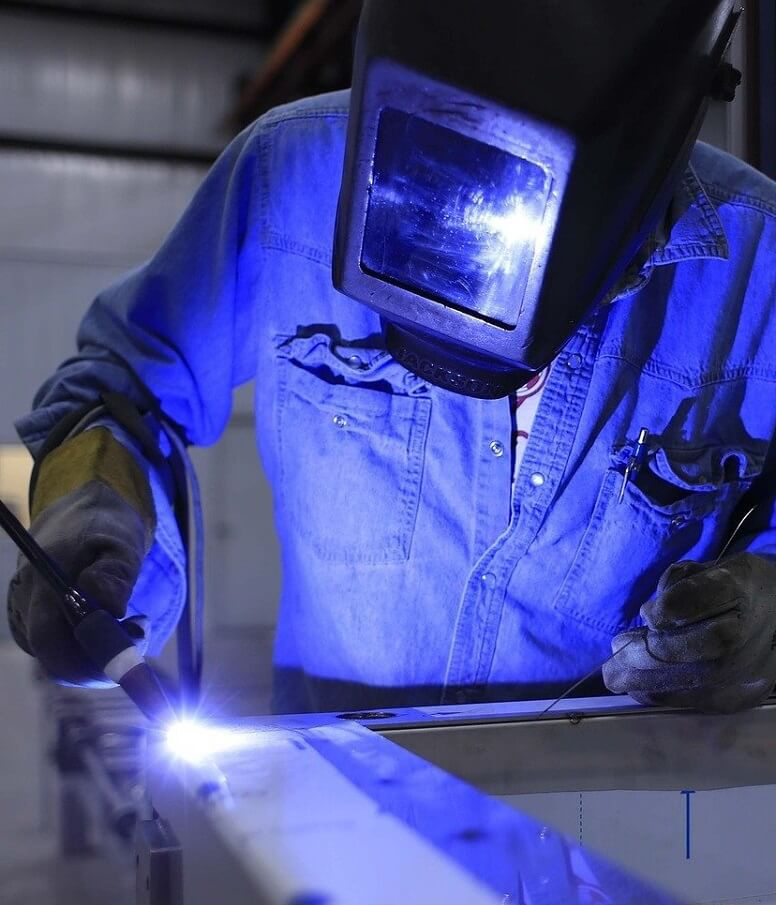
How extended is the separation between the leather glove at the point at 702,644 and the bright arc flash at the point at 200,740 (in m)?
0.43

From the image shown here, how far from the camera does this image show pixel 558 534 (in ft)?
4.01

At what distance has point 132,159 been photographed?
6016 millimetres

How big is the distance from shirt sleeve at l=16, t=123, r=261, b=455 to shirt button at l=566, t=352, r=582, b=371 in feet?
1.31

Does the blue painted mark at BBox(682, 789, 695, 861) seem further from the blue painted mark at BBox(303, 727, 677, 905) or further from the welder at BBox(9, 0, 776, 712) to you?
the blue painted mark at BBox(303, 727, 677, 905)

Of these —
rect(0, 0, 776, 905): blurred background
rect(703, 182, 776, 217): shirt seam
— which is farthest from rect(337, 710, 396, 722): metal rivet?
rect(0, 0, 776, 905): blurred background

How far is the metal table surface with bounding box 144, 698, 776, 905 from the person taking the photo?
514mm

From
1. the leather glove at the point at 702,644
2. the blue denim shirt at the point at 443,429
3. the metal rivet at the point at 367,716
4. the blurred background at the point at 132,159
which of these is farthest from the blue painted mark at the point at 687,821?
the blurred background at the point at 132,159

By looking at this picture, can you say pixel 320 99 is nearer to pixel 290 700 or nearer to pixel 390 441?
pixel 390 441

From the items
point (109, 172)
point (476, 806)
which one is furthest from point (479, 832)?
point (109, 172)

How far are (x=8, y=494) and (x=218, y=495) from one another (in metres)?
1.12

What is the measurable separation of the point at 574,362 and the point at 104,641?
0.63 metres

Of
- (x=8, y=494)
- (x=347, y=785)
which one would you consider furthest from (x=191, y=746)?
(x=8, y=494)

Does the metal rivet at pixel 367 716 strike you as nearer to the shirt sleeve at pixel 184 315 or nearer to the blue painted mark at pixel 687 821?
the blue painted mark at pixel 687 821

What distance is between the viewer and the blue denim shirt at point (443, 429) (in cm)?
121
